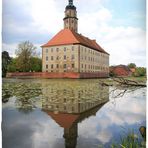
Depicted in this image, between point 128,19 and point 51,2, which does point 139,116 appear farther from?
point 51,2

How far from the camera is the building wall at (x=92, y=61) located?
1604mm

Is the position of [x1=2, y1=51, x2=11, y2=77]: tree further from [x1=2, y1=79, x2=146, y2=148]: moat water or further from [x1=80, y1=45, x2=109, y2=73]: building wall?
[x1=80, y1=45, x2=109, y2=73]: building wall

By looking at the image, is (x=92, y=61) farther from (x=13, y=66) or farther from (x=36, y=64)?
Result: (x=13, y=66)

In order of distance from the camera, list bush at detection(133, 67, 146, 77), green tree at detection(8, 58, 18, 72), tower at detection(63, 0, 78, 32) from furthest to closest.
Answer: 1. green tree at detection(8, 58, 18, 72)
2. tower at detection(63, 0, 78, 32)
3. bush at detection(133, 67, 146, 77)

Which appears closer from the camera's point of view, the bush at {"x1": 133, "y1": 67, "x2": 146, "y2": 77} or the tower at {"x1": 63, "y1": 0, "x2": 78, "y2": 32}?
the bush at {"x1": 133, "y1": 67, "x2": 146, "y2": 77}

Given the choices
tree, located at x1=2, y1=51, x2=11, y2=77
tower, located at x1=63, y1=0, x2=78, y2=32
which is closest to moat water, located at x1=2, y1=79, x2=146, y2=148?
tree, located at x1=2, y1=51, x2=11, y2=77

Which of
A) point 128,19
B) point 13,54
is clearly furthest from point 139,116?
point 13,54

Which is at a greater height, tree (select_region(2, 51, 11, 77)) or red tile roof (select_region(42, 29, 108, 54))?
red tile roof (select_region(42, 29, 108, 54))

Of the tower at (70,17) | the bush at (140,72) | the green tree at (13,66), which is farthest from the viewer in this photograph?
the green tree at (13,66)

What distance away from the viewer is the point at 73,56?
164 centimetres

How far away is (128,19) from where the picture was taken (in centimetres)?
148

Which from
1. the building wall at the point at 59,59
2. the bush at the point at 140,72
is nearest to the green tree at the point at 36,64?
the building wall at the point at 59,59

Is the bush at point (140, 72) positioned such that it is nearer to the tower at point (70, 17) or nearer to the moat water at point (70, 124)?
the moat water at point (70, 124)

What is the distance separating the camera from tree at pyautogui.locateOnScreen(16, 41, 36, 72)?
1.61 meters
